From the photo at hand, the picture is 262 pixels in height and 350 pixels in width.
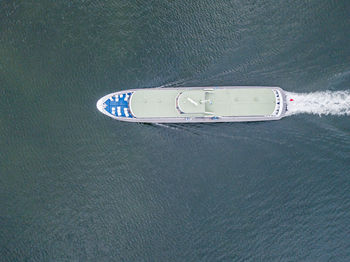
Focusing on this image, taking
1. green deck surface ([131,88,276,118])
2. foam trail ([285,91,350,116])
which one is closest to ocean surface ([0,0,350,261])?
foam trail ([285,91,350,116])

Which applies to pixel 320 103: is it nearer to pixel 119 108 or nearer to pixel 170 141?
pixel 170 141

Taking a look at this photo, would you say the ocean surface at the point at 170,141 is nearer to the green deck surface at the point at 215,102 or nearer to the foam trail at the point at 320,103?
the foam trail at the point at 320,103

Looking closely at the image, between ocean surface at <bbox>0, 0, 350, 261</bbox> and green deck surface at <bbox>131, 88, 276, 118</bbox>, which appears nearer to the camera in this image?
ocean surface at <bbox>0, 0, 350, 261</bbox>

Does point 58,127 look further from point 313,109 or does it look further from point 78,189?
point 313,109

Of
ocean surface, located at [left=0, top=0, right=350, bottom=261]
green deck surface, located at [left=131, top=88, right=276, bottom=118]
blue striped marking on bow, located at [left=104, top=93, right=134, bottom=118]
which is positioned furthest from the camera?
blue striped marking on bow, located at [left=104, top=93, right=134, bottom=118]

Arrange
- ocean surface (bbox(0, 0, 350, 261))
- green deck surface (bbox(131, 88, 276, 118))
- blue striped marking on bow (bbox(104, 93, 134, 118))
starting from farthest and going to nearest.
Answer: blue striped marking on bow (bbox(104, 93, 134, 118)) → green deck surface (bbox(131, 88, 276, 118)) → ocean surface (bbox(0, 0, 350, 261))

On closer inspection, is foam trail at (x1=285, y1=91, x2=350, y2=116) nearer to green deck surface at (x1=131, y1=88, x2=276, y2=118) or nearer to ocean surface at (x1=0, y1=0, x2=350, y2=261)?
ocean surface at (x1=0, y1=0, x2=350, y2=261)

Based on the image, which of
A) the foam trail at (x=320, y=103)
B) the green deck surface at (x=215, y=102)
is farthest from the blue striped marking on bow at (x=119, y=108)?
the foam trail at (x=320, y=103)
